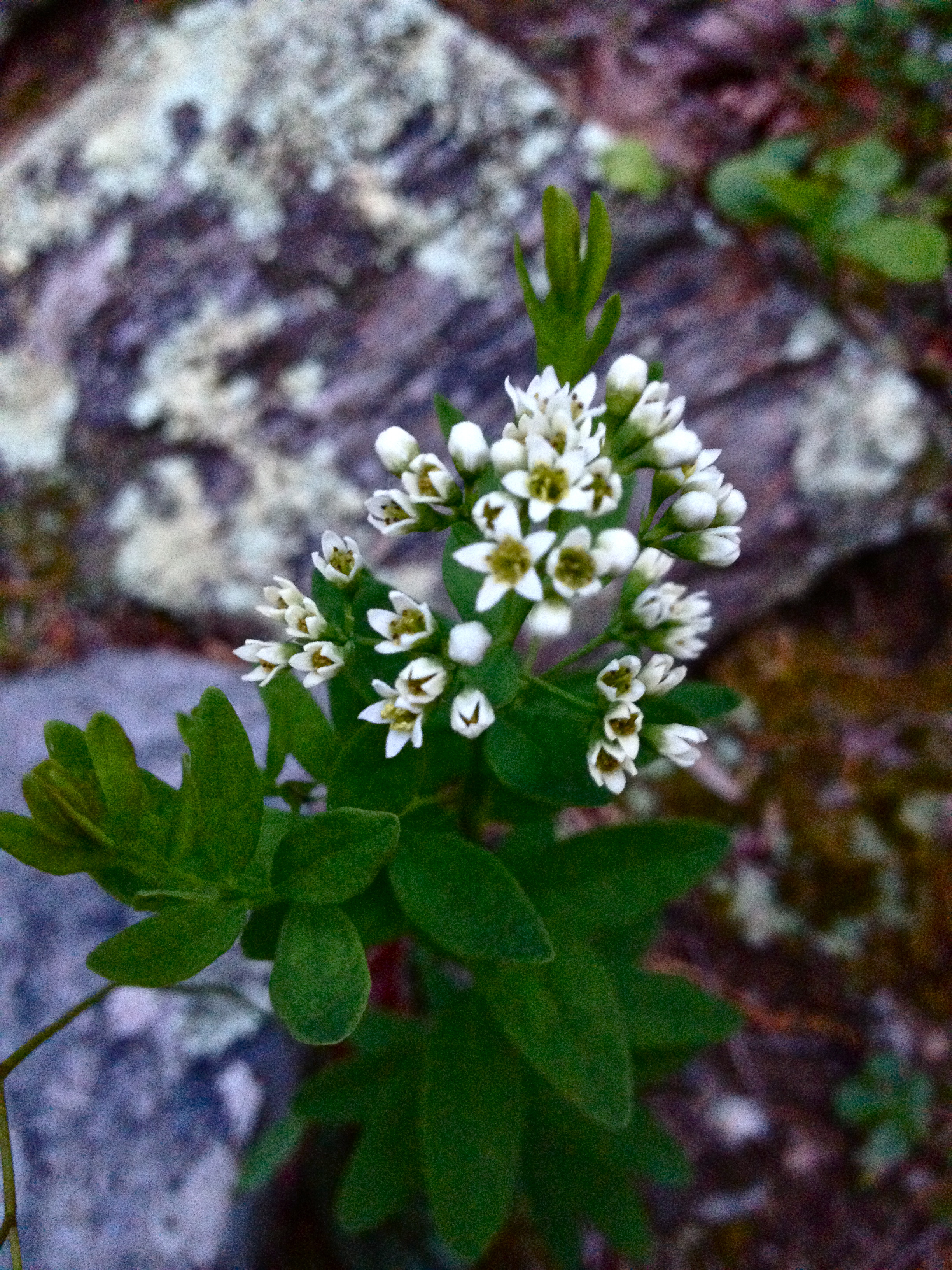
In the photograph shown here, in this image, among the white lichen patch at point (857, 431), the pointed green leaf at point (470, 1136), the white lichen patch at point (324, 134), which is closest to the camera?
the pointed green leaf at point (470, 1136)

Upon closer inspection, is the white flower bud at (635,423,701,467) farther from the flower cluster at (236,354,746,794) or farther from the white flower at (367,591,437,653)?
the white flower at (367,591,437,653)

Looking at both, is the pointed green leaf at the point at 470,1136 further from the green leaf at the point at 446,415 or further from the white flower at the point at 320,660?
the green leaf at the point at 446,415

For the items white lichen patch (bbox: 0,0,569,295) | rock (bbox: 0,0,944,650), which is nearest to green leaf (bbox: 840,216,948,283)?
rock (bbox: 0,0,944,650)

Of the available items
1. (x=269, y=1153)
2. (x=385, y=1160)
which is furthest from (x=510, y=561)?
(x=269, y=1153)

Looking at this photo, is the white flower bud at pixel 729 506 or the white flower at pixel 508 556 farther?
the white flower bud at pixel 729 506

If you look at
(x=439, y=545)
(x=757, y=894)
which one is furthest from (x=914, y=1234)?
(x=439, y=545)

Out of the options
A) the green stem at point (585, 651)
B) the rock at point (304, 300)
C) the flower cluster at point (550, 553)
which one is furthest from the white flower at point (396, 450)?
the rock at point (304, 300)

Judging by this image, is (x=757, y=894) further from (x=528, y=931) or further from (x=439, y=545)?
(x=528, y=931)

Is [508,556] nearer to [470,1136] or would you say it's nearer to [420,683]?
[420,683]
